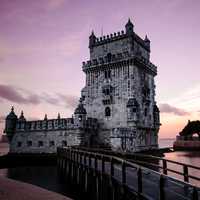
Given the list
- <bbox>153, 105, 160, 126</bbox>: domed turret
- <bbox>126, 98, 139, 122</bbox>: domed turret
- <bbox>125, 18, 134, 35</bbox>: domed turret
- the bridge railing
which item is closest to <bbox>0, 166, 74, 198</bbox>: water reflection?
the bridge railing

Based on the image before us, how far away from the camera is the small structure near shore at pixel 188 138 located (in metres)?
78.6

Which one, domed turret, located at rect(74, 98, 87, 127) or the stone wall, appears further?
the stone wall

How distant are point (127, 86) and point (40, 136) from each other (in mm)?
16347

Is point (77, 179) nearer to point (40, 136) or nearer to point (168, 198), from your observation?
point (168, 198)

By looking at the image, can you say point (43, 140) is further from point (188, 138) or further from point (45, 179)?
point (188, 138)

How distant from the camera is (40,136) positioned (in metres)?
43.8

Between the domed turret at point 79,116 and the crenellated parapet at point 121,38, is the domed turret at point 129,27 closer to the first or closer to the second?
the crenellated parapet at point 121,38

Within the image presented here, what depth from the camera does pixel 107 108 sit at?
43438 mm

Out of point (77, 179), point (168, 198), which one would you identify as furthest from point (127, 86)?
point (168, 198)

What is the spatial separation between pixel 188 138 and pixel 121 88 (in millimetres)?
51539

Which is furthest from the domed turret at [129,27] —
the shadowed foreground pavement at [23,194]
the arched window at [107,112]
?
the shadowed foreground pavement at [23,194]

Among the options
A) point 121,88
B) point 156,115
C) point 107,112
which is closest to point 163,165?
point 121,88

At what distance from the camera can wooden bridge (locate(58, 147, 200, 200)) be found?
991cm

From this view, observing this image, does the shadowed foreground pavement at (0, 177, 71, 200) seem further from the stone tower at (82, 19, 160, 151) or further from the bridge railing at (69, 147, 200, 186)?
the stone tower at (82, 19, 160, 151)
